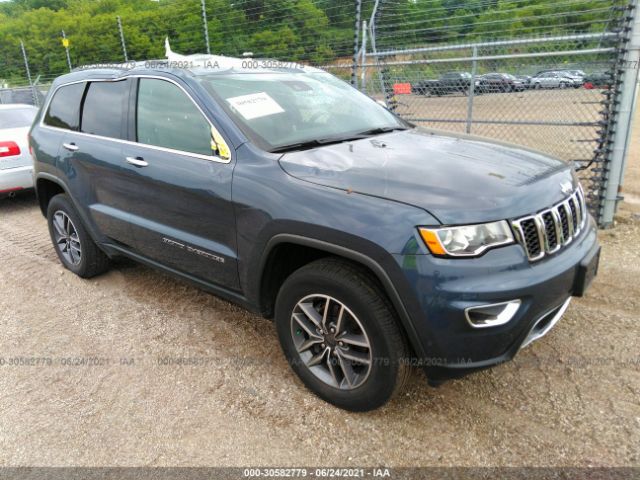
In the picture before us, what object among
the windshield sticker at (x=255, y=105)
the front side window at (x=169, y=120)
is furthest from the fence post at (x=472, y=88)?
the front side window at (x=169, y=120)

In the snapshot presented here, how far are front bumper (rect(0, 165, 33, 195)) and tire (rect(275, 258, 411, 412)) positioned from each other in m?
5.84

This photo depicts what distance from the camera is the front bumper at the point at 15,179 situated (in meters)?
6.87

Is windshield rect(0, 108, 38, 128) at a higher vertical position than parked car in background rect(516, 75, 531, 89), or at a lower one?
lower

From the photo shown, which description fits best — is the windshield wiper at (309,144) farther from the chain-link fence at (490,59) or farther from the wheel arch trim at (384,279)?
the chain-link fence at (490,59)

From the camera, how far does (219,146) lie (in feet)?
9.65

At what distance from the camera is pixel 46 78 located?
25.4 metres

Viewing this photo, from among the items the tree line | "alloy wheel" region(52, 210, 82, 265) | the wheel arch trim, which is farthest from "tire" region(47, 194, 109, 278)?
the tree line

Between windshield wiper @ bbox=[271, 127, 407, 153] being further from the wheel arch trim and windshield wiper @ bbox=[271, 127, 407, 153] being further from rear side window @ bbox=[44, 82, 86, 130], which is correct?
rear side window @ bbox=[44, 82, 86, 130]

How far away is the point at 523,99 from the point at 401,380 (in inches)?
186

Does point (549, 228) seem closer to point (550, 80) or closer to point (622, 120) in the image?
point (622, 120)

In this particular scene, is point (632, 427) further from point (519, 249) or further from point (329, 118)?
point (329, 118)

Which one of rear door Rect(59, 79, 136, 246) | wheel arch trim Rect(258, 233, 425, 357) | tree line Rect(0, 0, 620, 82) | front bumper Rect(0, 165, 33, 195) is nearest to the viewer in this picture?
wheel arch trim Rect(258, 233, 425, 357)

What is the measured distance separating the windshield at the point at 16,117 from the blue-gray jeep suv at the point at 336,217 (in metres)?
4.40

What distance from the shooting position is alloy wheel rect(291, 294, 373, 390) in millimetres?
2551
